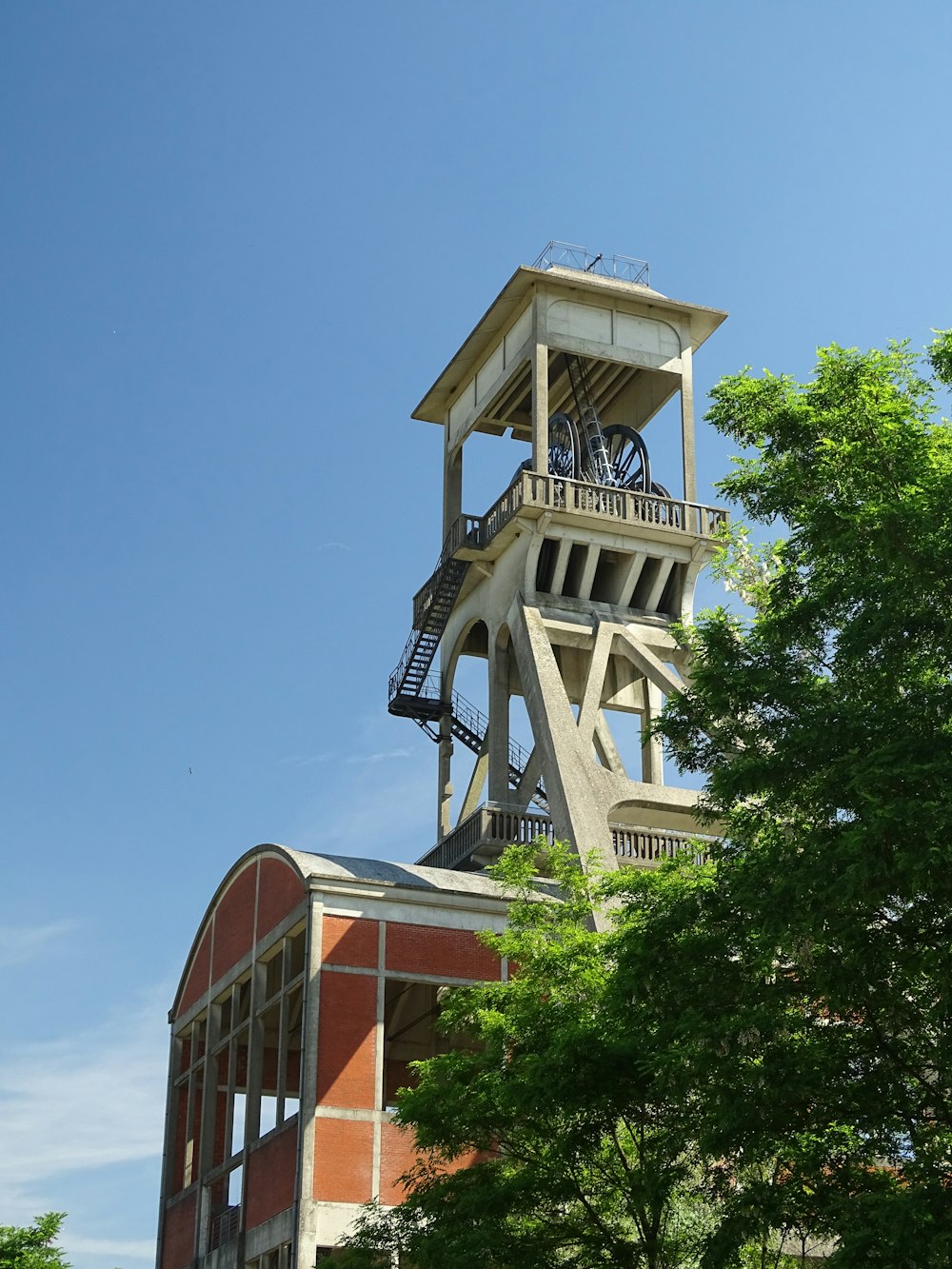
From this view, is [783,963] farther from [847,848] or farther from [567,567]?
[567,567]

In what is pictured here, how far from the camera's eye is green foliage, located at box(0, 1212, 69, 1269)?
4244 cm

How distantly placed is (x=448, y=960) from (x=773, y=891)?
16015 millimetres

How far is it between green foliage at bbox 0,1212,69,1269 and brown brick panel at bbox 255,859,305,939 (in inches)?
586

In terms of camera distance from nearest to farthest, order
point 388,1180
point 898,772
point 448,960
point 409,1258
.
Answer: point 898,772 < point 409,1258 < point 388,1180 < point 448,960

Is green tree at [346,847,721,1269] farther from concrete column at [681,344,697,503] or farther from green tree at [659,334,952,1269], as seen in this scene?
concrete column at [681,344,697,503]

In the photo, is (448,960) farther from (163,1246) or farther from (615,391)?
(615,391)

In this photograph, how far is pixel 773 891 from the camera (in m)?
15.7

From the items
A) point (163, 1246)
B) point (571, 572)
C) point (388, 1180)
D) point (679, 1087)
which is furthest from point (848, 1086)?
point (163, 1246)

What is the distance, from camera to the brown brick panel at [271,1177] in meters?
29.2

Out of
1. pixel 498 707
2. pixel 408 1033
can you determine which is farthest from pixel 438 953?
pixel 498 707

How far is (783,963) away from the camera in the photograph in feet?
58.9

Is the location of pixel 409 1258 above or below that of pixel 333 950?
below

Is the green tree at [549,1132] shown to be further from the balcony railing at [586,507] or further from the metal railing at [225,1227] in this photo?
the balcony railing at [586,507]

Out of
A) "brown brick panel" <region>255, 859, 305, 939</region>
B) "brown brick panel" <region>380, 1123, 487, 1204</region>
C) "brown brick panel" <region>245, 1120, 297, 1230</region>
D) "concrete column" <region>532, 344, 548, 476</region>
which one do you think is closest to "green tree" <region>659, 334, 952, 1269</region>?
"brown brick panel" <region>380, 1123, 487, 1204</region>
